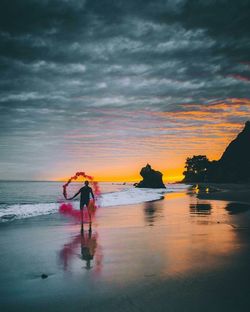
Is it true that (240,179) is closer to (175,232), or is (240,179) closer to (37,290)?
(175,232)

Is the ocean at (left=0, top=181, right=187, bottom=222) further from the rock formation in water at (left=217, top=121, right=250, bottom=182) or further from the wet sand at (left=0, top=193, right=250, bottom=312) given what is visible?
the rock formation in water at (left=217, top=121, right=250, bottom=182)

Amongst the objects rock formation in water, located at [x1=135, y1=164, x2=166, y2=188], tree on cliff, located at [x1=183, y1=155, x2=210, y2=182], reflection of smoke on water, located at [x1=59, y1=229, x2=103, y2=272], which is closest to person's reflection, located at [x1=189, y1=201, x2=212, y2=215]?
reflection of smoke on water, located at [x1=59, y1=229, x2=103, y2=272]

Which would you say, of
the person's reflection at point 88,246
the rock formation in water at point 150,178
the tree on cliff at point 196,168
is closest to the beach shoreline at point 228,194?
the person's reflection at point 88,246

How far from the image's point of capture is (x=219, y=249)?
29.0ft

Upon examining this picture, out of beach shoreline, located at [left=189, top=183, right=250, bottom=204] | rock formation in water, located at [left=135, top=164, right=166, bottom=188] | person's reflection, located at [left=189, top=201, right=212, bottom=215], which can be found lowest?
beach shoreline, located at [left=189, top=183, right=250, bottom=204]

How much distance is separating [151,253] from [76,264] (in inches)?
88.5

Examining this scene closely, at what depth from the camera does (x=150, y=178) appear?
106 m

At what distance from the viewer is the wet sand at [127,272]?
16.5ft

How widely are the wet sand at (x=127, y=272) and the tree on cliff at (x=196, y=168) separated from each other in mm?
148910

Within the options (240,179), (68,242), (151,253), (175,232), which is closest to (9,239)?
(68,242)

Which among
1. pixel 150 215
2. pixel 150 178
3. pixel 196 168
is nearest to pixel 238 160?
pixel 150 178

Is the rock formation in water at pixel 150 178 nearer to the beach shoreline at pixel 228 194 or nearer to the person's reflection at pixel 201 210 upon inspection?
the beach shoreline at pixel 228 194

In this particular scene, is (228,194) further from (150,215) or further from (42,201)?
(150,215)

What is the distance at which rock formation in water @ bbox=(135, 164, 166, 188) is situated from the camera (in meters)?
105
